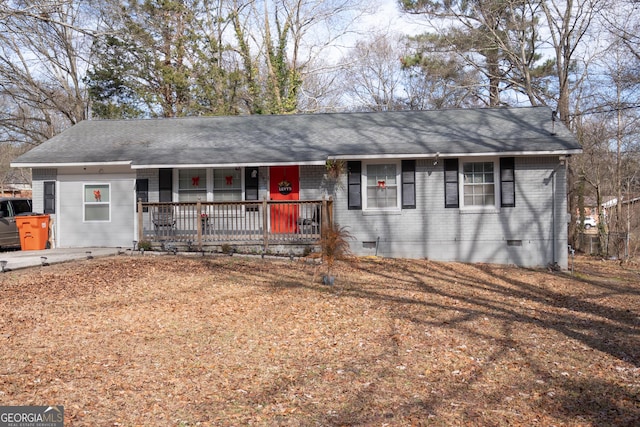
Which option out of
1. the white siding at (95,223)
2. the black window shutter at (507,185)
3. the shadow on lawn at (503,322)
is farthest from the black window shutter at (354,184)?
the white siding at (95,223)

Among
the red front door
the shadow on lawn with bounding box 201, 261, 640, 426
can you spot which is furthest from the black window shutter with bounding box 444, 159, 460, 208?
the red front door

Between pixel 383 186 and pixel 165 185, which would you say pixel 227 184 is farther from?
pixel 383 186

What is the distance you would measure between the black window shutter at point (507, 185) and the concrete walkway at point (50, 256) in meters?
9.58

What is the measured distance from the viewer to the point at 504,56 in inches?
890

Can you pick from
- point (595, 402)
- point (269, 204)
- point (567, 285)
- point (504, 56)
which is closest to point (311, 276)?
point (269, 204)

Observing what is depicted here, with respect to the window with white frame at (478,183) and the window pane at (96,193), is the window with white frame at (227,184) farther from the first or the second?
the window with white frame at (478,183)

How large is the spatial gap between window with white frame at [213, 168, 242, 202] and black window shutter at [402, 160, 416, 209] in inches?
171

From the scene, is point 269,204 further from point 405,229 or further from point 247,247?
point 405,229

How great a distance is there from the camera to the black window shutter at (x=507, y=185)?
12953mm

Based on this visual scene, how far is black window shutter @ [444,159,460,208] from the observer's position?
43.0 ft

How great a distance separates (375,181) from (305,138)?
100 inches

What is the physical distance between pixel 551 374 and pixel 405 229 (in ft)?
26.7

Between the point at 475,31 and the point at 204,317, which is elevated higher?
the point at 475,31

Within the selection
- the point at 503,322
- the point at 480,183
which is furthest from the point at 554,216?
the point at 503,322
